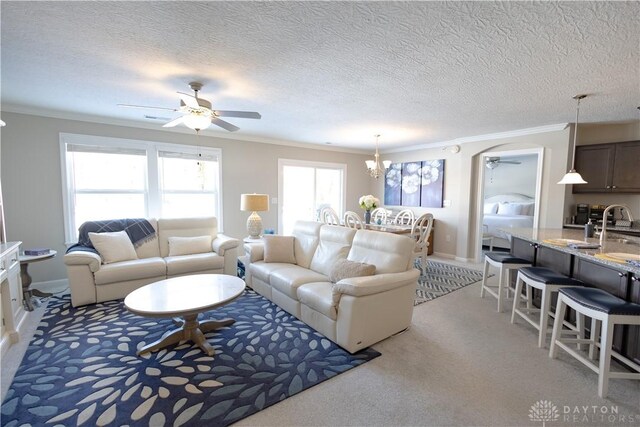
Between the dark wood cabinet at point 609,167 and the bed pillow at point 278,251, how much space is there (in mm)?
4572

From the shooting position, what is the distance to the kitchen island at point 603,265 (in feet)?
7.13

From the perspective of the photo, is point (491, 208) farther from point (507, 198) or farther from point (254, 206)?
point (254, 206)

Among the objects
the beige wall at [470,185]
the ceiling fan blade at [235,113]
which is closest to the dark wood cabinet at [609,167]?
the beige wall at [470,185]

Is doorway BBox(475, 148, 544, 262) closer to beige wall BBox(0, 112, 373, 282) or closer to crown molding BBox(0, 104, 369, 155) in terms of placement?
crown molding BBox(0, 104, 369, 155)

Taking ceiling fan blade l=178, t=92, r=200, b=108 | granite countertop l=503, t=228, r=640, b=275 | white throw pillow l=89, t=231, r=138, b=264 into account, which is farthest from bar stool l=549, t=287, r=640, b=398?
white throw pillow l=89, t=231, r=138, b=264

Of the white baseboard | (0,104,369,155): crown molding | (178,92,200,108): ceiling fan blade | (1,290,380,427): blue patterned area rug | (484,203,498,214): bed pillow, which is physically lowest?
(1,290,380,427): blue patterned area rug

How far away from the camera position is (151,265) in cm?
367

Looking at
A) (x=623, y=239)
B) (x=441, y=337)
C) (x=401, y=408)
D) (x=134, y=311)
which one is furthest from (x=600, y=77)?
(x=134, y=311)

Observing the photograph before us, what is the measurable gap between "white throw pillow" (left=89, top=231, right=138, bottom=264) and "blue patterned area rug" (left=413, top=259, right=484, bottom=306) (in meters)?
3.82

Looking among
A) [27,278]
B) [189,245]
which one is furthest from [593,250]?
[27,278]

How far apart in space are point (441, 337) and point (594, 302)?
3.96 ft

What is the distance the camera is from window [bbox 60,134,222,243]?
411 centimetres

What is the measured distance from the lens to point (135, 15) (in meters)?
1.71

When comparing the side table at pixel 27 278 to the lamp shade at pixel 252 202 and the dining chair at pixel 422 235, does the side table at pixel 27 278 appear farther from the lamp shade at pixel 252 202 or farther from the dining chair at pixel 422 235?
the dining chair at pixel 422 235
